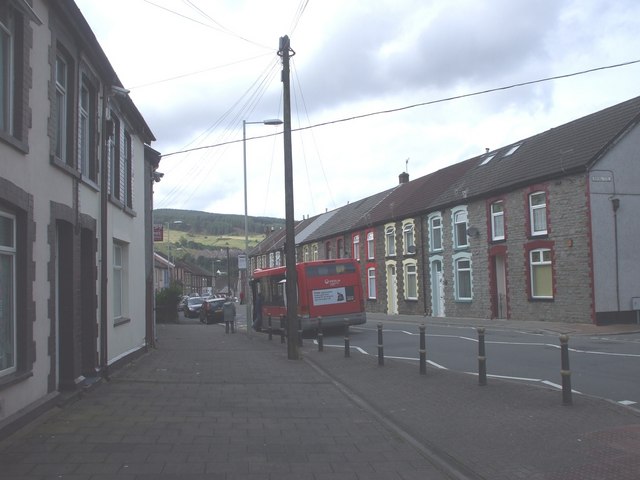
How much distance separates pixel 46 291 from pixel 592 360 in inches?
410

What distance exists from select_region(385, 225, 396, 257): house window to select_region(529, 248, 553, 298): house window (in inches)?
483

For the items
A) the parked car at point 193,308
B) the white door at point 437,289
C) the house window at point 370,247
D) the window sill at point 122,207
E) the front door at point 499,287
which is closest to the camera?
the window sill at point 122,207

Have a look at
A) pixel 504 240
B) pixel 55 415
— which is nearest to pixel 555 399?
pixel 55 415

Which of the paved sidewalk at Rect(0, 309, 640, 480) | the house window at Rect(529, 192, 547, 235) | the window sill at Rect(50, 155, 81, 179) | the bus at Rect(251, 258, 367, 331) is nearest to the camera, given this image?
the paved sidewalk at Rect(0, 309, 640, 480)

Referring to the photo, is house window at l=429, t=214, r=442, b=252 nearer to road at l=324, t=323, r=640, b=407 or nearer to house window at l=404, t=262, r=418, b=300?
house window at l=404, t=262, r=418, b=300

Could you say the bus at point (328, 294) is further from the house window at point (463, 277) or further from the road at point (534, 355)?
the house window at point (463, 277)

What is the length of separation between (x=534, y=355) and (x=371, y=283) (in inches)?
1001

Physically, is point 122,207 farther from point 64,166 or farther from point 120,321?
point 64,166

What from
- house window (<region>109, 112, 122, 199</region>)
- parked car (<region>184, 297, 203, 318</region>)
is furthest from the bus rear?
parked car (<region>184, 297, 203, 318</region>)

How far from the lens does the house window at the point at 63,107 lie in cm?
888

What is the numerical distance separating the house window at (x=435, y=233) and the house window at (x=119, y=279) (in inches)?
791

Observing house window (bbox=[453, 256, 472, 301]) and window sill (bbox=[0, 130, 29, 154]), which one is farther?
house window (bbox=[453, 256, 472, 301])

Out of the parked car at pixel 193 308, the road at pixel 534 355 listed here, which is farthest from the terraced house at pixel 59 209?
the parked car at pixel 193 308

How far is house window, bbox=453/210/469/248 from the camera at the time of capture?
28.8 m
